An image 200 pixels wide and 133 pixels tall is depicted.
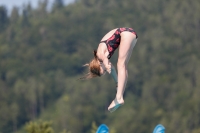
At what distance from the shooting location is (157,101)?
118688 mm

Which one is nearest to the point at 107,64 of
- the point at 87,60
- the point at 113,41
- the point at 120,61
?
the point at 120,61

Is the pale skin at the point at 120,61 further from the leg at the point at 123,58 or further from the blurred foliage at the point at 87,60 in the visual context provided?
the blurred foliage at the point at 87,60

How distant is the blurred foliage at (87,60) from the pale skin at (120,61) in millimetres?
83816

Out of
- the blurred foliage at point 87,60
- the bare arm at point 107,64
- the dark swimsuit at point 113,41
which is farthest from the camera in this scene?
the blurred foliage at point 87,60

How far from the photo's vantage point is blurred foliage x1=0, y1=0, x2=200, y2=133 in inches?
4353

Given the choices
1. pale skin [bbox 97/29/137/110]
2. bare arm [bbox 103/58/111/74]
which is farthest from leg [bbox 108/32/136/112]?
bare arm [bbox 103/58/111/74]

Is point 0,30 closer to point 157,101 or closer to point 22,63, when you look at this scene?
point 22,63

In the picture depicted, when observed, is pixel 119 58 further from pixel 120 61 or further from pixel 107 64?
pixel 107 64

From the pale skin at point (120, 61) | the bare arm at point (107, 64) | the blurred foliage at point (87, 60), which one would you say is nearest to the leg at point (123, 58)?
the pale skin at point (120, 61)

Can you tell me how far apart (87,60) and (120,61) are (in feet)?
412

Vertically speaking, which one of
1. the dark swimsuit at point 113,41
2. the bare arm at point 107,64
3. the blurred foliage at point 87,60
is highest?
the blurred foliage at point 87,60

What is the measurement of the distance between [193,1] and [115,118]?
49.1 m

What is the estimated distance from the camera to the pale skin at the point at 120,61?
36.4 ft

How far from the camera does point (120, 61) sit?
→ 11.2 m
